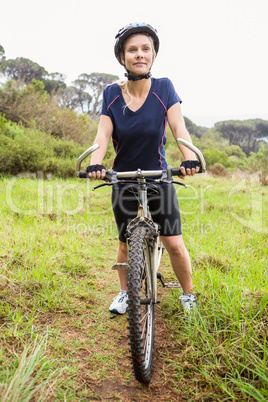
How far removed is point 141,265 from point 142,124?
105 centimetres

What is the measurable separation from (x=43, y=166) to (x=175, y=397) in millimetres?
7147

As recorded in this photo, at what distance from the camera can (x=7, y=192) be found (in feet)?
18.2

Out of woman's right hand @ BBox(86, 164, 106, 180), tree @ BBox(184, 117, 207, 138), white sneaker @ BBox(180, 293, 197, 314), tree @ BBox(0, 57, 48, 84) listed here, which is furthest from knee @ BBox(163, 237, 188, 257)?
tree @ BBox(184, 117, 207, 138)

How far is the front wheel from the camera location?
1695 mm

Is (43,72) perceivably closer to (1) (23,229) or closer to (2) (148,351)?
(1) (23,229)

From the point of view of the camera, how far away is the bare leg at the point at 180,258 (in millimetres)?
2445

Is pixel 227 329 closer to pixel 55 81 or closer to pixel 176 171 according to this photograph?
pixel 176 171

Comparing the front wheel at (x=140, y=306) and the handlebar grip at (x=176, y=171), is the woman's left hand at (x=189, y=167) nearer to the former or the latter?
the handlebar grip at (x=176, y=171)

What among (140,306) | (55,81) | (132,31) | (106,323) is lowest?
(106,323)

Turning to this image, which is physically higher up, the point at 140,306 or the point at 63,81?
the point at 63,81

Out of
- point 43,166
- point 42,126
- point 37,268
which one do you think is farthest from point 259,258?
point 42,126

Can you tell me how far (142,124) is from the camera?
231 cm

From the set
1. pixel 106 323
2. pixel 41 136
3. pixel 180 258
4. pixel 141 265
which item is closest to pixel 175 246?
pixel 180 258

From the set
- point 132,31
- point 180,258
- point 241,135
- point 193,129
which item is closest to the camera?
point 132,31
